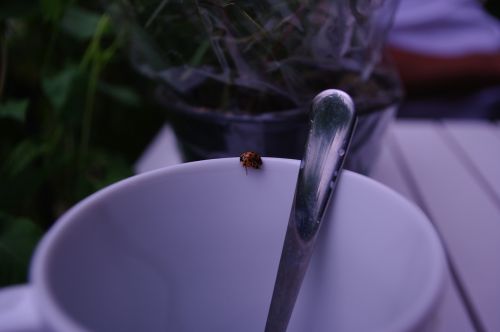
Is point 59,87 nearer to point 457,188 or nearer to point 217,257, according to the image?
point 217,257

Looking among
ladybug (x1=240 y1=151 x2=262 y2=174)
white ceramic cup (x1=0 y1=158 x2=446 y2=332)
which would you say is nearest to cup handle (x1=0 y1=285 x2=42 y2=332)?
white ceramic cup (x1=0 y1=158 x2=446 y2=332)

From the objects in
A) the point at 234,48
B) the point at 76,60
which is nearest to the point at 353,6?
the point at 234,48

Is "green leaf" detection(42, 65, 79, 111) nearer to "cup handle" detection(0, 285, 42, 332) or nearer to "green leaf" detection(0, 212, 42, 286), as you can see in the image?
"green leaf" detection(0, 212, 42, 286)

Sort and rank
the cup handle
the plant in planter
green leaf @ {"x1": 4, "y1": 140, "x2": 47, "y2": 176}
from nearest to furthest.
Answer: the cup handle
the plant in planter
green leaf @ {"x1": 4, "y1": 140, "x2": 47, "y2": 176}

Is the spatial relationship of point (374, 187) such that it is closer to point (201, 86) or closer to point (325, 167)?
point (325, 167)

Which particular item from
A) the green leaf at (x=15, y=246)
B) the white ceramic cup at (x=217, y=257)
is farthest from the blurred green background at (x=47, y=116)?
the white ceramic cup at (x=217, y=257)
